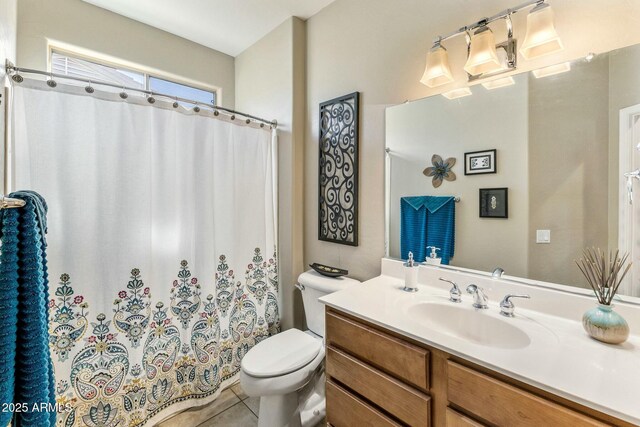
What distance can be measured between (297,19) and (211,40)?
2.70 ft

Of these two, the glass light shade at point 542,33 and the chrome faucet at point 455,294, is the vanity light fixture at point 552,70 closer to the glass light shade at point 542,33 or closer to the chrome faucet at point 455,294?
the glass light shade at point 542,33

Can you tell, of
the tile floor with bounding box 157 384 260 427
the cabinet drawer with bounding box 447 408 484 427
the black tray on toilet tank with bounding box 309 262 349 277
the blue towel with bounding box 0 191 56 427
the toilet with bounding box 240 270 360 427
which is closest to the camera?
the blue towel with bounding box 0 191 56 427

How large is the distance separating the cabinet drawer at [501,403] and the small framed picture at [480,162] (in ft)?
2.93

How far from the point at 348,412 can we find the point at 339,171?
53.5 inches

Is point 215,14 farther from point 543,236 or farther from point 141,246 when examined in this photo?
point 543,236

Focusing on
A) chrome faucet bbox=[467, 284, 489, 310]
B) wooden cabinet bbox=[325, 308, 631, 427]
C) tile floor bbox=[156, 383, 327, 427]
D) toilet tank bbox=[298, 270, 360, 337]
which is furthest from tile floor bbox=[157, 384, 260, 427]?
chrome faucet bbox=[467, 284, 489, 310]

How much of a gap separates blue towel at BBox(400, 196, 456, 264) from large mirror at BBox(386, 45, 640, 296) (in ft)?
0.09

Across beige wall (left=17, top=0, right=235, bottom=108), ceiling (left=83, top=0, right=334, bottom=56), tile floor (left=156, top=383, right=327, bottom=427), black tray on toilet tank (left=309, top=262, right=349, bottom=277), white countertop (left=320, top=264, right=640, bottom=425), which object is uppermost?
ceiling (left=83, top=0, right=334, bottom=56)

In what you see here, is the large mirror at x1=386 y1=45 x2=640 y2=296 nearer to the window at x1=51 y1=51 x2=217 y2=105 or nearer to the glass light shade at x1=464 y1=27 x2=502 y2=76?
the glass light shade at x1=464 y1=27 x2=502 y2=76

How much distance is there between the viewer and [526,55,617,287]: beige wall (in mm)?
Answer: 1062

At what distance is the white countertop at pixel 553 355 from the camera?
68cm

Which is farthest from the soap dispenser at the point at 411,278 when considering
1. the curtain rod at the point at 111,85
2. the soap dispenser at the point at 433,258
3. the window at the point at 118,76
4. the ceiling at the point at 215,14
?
the window at the point at 118,76

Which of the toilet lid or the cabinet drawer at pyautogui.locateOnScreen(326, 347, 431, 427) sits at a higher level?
the cabinet drawer at pyautogui.locateOnScreen(326, 347, 431, 427)

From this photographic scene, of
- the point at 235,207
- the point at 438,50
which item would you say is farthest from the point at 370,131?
the point at 235,207
